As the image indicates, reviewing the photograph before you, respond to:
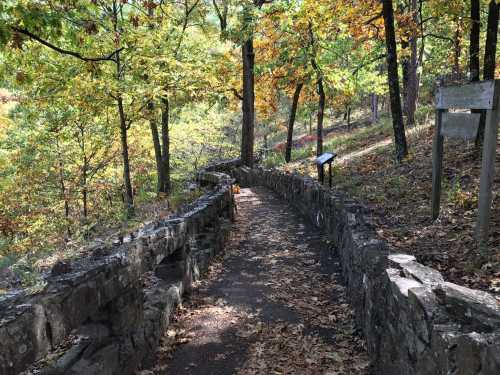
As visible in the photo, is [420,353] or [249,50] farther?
[249,50]

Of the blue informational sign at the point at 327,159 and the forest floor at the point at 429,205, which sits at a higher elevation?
the blue informational sign at the point at 327,159

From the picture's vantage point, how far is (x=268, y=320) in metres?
5.28

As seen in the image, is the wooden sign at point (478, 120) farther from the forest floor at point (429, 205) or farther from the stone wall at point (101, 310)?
the stone wall at point (101, 310)

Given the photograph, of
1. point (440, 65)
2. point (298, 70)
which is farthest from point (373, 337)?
point (440, 65)

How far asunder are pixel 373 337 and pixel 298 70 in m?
16.4

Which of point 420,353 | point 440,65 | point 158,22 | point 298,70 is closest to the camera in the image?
point 420,353

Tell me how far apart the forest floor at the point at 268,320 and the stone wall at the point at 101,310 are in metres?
0.38

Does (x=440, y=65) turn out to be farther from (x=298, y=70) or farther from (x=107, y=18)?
(x=107, y=18)

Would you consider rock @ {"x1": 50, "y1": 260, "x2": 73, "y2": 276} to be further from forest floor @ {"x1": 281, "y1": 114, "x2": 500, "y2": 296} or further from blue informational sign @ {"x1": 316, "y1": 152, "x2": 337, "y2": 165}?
blue informational sign @ {"x1": 316, "y1": 152, "x2": 337, "y2": 165}

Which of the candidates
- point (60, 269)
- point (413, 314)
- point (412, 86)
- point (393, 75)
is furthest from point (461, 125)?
point (412, 86)

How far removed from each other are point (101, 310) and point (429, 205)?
6.05 metres

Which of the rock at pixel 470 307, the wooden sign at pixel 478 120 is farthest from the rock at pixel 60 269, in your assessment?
the wooden sign at pixel 478 120

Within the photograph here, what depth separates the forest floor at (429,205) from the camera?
4793mm

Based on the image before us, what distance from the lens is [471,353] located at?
222cm
